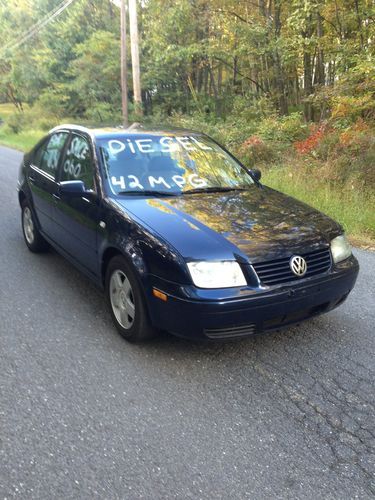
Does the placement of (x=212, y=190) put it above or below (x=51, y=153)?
below

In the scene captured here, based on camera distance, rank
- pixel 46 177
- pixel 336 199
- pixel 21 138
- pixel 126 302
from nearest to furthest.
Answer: pixel 126 302
pixel 46 177
pixel 336 199
pixel 21 138

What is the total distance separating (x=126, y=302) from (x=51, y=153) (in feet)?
7.52

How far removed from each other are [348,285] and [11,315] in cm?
280

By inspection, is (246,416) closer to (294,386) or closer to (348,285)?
(294,386)

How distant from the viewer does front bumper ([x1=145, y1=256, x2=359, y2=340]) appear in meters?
2.81

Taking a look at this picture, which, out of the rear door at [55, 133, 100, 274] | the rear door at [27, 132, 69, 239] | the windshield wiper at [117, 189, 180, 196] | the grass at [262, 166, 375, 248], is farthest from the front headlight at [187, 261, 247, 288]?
the grass at [262, 166, 375, 248]

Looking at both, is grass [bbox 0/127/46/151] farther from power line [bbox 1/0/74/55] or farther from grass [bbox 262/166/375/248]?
grass [bbox 262/166/375/248]

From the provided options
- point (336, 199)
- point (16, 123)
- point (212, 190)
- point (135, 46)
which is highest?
point (135, 46)

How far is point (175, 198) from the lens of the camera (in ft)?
12.0

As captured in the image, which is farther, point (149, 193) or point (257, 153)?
point (257, 153)

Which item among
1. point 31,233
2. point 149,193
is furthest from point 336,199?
point 31,233

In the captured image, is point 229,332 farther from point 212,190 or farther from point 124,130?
point 124,130

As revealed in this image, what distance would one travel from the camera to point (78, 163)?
13.6 feet

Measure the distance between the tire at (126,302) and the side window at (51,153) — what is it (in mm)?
Result: 1703
